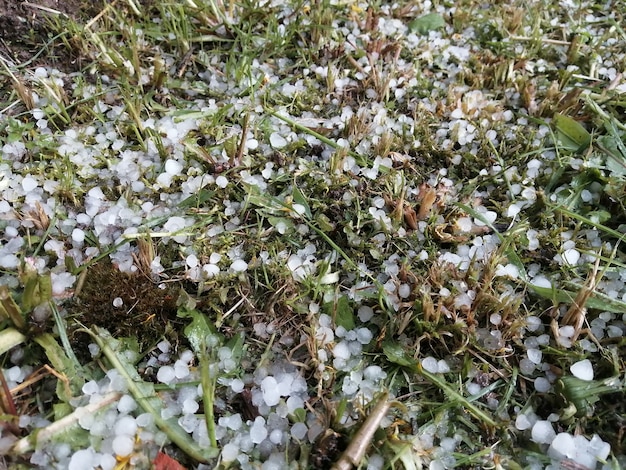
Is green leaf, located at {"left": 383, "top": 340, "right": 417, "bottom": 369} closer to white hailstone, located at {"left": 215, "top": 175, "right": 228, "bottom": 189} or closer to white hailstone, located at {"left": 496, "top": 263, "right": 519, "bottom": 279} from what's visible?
white hailstone, located at {"left": 496, "top": 263, "right": 519, "bottom": 279}

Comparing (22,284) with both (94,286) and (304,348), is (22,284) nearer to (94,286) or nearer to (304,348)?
(94,286)

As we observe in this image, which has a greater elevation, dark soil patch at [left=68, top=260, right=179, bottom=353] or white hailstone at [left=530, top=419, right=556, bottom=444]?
dark soil patch at [left=68, top=260, right=179, bottom=353]

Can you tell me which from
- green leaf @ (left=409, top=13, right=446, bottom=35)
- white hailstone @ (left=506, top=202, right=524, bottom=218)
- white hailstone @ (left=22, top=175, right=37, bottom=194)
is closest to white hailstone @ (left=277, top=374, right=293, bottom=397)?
white hailstone @ (left=506, top=202, right=524, bottom=218)

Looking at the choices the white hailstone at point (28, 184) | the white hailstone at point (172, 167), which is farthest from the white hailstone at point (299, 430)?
the white hailstone at point (28, 184)

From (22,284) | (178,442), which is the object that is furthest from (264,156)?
(178,442)

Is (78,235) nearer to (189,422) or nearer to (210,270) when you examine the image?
(210,270)

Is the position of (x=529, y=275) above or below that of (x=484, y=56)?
below

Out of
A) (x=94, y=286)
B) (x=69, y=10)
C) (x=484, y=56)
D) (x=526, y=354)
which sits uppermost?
(x=69, y=10)

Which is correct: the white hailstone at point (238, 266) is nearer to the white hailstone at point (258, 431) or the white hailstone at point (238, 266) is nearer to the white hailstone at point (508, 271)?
the white hailstone at point (258, 431)
